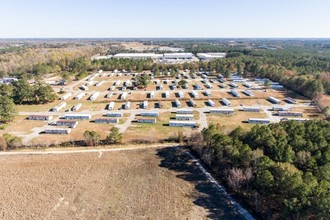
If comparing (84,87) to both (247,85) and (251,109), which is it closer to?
(251,109)

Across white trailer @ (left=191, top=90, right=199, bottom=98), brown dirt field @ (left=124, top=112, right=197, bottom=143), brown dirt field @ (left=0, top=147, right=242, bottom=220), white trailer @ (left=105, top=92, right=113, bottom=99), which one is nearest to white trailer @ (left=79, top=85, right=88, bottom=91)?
white trailer @ (left=105, top=92, right=113, bottom=99)

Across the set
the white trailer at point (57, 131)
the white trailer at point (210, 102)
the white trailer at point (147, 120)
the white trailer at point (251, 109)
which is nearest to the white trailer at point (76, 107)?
the white trailer at point (57, 131)

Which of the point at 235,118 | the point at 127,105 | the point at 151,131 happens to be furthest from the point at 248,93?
the point at 151,131

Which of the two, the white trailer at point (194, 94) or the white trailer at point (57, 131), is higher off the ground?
the white trailer at point (194, 94)

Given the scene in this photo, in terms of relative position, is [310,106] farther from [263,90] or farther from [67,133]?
[67,133]

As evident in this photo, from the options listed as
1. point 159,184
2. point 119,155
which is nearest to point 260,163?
point 159,184

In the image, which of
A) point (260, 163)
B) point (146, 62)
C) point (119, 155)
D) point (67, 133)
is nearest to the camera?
point (260, 163)

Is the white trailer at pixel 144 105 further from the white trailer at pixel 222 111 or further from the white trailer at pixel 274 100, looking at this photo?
the white trailer at pixel 274 100
